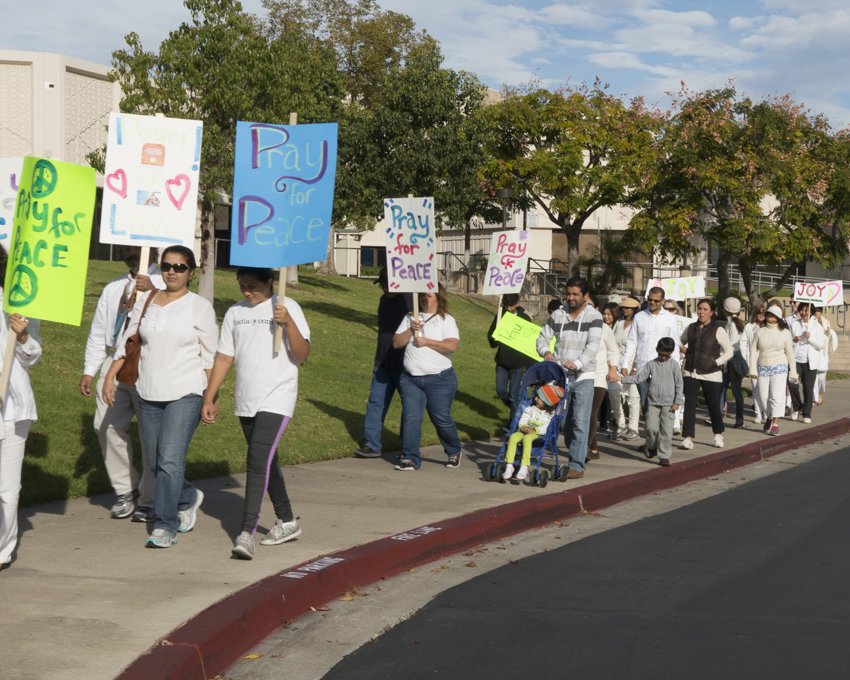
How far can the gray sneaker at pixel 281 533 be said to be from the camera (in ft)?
20.9

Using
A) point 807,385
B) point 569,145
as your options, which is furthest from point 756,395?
point 569,145

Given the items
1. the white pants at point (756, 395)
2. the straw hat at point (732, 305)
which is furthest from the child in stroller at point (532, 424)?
the white pants at point (756, 395)

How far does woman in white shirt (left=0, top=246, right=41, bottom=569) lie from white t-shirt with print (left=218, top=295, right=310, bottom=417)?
118 centimetres

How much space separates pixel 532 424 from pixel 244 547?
4.09 metres

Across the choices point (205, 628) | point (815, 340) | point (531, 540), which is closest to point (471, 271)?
point (815, 340)

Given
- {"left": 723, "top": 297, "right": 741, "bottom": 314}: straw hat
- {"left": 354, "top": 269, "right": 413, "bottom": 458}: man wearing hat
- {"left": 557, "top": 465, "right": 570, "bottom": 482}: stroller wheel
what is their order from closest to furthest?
{"left": 557, "top": 465, "right": 570, "bottom": 482}: stroller wheel
{"left": 354, "top": 269, "right": 413, "bottom": 458}: man wearing hat
{"left": 723, "top": 297, "right": 741, "bottom": 314}: straw hat

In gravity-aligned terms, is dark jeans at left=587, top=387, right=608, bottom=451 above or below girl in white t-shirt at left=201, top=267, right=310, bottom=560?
below

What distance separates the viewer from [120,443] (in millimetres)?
7000

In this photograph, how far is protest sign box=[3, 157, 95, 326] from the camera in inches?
218

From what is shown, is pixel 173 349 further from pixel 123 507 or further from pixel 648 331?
pixel 648 331

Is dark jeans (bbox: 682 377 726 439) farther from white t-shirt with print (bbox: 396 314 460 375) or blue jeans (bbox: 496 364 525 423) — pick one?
white t-shirt with print (bbox: 396 314 460 375)

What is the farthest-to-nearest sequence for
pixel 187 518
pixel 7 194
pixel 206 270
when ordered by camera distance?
pixel 206 270, pixel 7 194, pixel 187 518

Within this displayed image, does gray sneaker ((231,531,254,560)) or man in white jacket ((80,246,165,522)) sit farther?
Answer: man in white jacket ((80,246,165,522))

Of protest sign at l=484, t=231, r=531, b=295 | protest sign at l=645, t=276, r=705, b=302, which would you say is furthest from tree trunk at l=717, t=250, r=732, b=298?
protest sign at l=484, t=231, r=531, b=295
